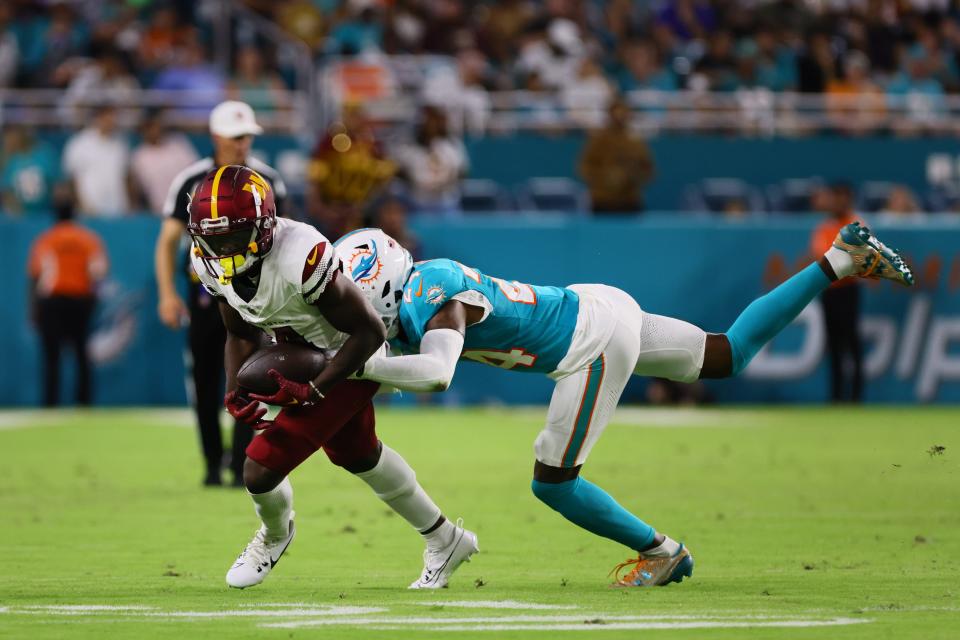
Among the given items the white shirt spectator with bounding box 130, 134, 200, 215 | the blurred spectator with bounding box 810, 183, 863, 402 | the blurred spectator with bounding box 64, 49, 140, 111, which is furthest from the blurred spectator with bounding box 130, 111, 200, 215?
the blurred spectator with bounding box 810, 183, 863, 402

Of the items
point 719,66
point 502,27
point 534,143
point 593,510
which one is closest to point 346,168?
point 534,143

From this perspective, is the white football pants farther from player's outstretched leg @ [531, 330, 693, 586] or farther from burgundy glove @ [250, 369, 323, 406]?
burgundy glove @ [250, 369, 323, 406]

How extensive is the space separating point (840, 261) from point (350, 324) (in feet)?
7.83

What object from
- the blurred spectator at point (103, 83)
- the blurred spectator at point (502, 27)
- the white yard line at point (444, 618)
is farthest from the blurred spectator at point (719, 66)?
the white yard line at point (444, 618)

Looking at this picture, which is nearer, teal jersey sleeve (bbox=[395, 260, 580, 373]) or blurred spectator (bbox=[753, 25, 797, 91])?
teal jersey sleeve (bbox=[395, 260, 580, 373])

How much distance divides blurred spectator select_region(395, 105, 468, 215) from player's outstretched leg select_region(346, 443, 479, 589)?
10127 mm

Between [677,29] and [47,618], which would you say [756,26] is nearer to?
[677,29]

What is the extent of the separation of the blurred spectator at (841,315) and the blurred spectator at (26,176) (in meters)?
7.68

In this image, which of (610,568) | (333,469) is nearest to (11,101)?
(333,469)

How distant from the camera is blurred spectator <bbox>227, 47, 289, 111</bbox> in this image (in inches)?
702

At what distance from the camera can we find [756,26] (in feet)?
69.6

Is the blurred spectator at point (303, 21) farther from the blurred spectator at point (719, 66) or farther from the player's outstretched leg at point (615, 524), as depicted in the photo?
the player's outstretched leg at point (615, 524)

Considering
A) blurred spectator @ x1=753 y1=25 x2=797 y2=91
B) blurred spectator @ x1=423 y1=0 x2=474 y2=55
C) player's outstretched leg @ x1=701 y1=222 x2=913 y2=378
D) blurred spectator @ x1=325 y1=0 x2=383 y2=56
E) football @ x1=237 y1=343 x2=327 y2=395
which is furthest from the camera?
blurred spectator @ x1=753 y1=25 x2=797 y2=91

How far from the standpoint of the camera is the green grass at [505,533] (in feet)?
19.4
